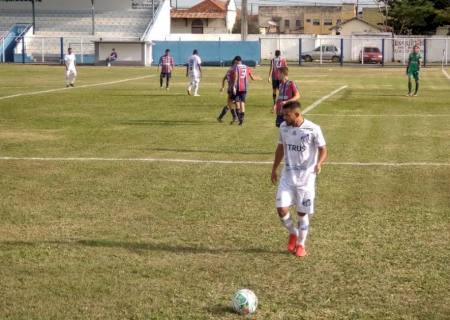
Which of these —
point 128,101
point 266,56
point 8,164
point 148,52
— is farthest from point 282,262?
point 266,56

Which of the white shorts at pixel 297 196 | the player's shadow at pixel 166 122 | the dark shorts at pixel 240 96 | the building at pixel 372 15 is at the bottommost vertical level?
the player's shadow at pixel 166 122

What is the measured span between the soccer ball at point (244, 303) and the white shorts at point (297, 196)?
6.17ft

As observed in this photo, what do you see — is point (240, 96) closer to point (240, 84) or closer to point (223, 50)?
point (240, 84)

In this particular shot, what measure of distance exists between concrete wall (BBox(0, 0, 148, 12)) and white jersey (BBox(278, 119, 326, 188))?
7458 centimetres

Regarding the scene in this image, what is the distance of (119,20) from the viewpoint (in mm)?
77750

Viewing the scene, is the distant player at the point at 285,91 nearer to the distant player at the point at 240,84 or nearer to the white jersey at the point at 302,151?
the distant player at the point at 240,84

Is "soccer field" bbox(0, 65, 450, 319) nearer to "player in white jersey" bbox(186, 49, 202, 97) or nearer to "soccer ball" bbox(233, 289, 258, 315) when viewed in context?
"soccer ball" bbox(233, 289, 258, 315)

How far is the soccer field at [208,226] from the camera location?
7.07 meters

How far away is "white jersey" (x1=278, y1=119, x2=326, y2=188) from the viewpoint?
841 cm

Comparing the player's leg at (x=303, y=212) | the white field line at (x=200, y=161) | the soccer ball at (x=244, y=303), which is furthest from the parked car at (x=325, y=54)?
the soccer ball at (x=244, y=303)

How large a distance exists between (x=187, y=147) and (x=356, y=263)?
893cm

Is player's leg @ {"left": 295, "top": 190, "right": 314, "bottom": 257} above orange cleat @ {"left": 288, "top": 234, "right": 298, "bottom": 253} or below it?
above

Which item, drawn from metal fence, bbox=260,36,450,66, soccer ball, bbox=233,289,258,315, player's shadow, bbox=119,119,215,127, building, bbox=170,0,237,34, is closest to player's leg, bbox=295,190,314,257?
soccer ball, bbox=233,289,258,315

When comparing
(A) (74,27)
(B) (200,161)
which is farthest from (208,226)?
(A) (74,27)
